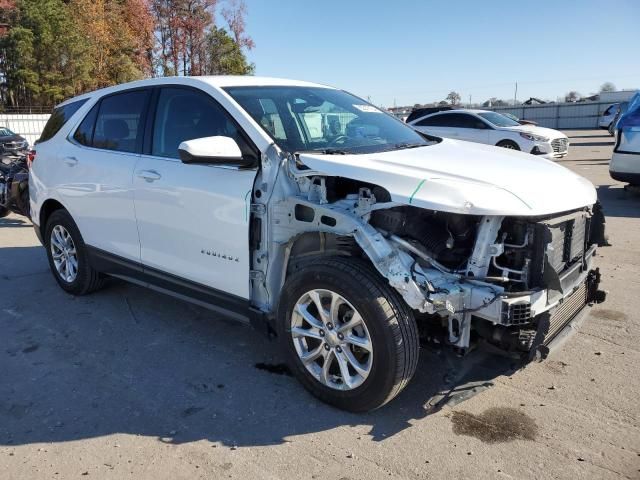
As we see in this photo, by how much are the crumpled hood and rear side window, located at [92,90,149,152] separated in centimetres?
177

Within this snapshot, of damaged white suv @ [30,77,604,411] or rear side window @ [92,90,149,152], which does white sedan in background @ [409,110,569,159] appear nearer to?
rear side window @ [92,90,149,152]

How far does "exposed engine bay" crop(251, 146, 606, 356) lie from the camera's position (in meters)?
2.91

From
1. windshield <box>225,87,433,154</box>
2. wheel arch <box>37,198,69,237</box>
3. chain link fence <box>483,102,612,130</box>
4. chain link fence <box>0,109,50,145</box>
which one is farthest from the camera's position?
chain link fence <box>483,102,612,130</box>

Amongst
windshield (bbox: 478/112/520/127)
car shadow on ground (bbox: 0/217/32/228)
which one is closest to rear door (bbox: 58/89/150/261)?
car shadow on ground (bbox: 0/217/32/228)

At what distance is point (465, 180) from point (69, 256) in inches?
156

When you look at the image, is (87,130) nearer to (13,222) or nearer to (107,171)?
(107,171)

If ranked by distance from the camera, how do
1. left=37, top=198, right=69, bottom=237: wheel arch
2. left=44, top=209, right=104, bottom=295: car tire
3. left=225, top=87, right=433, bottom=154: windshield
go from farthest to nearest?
left=37, top=198, right=69, bottom=237: wheel arch
left=44, top=209, right=104, bottom=295: car tire
left=225, top=87, right=433, bottom=154: windshield

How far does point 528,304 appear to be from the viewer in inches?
113

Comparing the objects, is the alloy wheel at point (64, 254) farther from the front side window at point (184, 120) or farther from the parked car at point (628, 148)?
the parked car at point (628, 148)

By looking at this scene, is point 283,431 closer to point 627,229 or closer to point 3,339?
point 3,339

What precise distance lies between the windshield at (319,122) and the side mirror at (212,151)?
10.6 inches

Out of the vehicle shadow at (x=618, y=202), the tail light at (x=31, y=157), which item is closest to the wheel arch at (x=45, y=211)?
the tail light at (x=31, y=157)

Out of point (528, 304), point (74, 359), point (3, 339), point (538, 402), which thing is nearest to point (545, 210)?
point (528, 304)

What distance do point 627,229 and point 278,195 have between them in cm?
610
